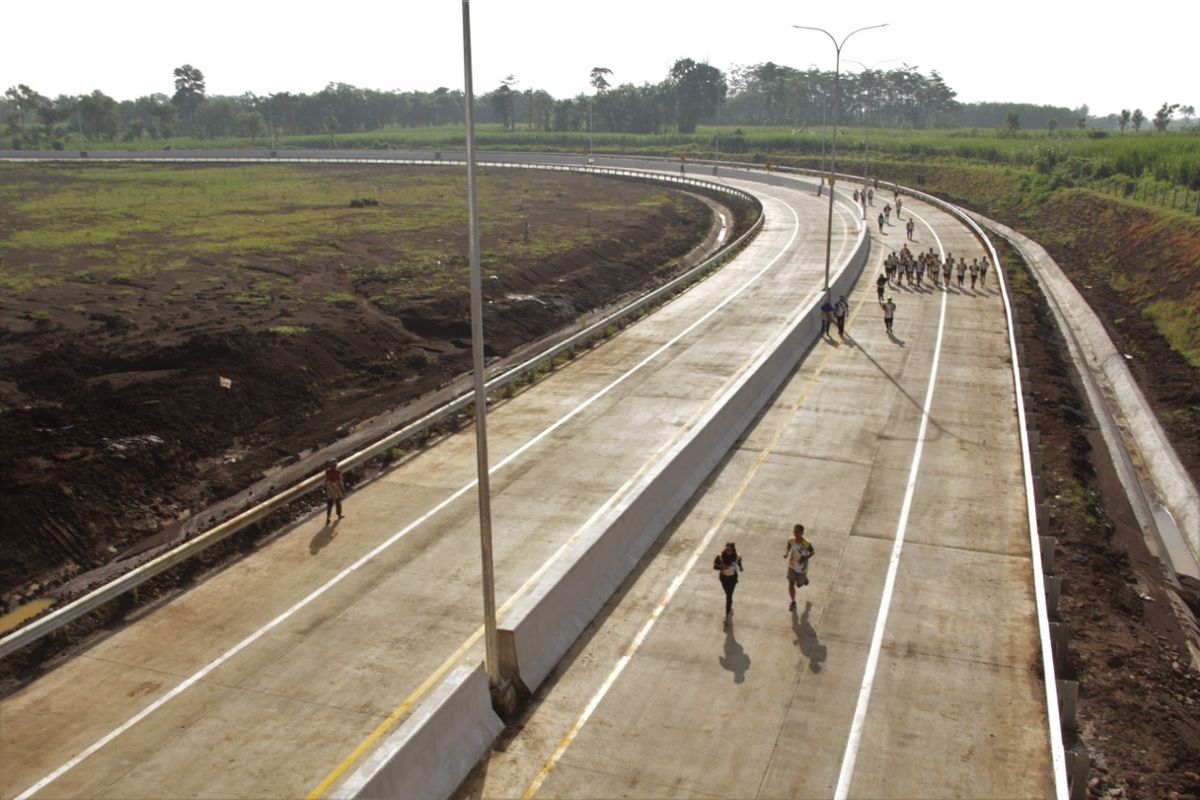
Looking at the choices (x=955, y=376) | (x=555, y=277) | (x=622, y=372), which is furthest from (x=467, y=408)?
(x=555, y=277)

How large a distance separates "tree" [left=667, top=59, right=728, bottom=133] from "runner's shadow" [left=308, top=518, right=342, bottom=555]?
16267 centimetres

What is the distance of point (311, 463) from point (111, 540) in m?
5.53

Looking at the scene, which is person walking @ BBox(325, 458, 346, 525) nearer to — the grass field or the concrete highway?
the concrete highway

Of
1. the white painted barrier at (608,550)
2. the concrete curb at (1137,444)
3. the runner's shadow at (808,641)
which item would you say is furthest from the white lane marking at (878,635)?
the concrete curb at (1137,444)

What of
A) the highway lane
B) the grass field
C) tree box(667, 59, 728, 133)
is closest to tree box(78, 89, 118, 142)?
the grass field

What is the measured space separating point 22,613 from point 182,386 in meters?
11.1

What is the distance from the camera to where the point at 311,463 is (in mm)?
26469

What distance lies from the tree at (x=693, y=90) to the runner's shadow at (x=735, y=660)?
549ft

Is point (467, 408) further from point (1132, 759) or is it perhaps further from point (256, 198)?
point (256, 198)

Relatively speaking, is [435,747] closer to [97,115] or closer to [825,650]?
[825,650]

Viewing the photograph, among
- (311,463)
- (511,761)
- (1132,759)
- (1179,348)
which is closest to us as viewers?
(511,761)

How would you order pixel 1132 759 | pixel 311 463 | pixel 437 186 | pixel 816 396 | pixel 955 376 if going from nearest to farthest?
pixel 1132 759 → pixel 311 463 → pixel 816 396 → pixel 955 376 → pixel 437 186

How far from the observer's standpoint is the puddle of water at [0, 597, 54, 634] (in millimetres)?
18438

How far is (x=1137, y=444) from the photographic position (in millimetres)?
30812
